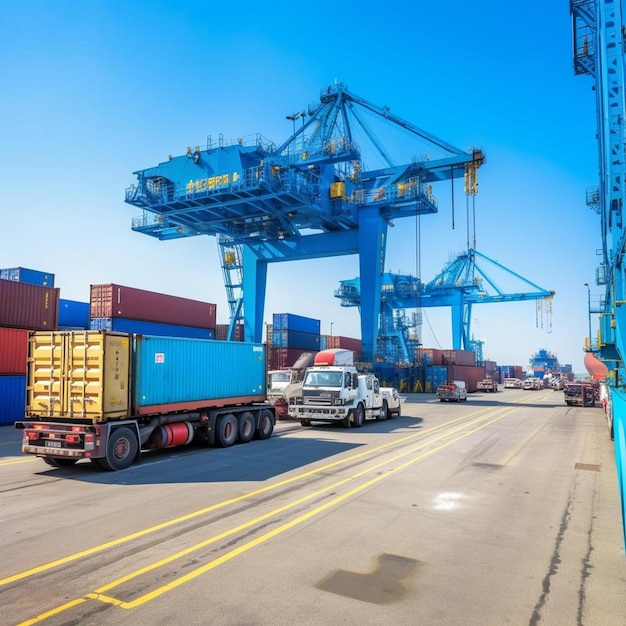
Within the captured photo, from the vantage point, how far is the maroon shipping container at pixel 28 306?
21.9m

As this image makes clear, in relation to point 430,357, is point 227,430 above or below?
below

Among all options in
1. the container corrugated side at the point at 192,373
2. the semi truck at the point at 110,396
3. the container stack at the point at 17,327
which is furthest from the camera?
the container stack at the point at 17,327

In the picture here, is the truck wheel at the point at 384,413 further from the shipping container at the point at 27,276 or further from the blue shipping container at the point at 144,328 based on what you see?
the shipping container at the point at 27,276

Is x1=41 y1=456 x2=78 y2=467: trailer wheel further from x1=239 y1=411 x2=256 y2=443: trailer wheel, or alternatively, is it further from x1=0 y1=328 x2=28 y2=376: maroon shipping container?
x1=0 y1=328 x2=28 y2=376: maroon shipping container

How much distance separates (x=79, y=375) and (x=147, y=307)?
769 inches

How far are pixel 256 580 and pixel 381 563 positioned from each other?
1.52 m

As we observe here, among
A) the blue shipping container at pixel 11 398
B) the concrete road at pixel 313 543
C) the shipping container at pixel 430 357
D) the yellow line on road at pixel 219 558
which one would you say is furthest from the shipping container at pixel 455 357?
the yellow line on road at pixel 219 558

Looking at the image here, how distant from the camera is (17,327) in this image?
882 inches

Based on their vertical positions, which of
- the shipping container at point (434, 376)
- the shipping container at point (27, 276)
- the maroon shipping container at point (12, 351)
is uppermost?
the shipping container at point (27, 276)

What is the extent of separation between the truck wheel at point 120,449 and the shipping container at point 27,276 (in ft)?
64.1

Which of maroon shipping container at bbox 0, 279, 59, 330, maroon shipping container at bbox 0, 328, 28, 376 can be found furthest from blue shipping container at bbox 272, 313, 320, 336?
maroon shipping container at bbox 0, 328, 28, 376

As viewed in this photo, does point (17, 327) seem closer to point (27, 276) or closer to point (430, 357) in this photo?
point (27, 276)

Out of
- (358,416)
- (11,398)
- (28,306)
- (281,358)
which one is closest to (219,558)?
(358,416)

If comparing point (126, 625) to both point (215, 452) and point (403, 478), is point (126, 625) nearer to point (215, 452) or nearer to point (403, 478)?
point (403, 478)
